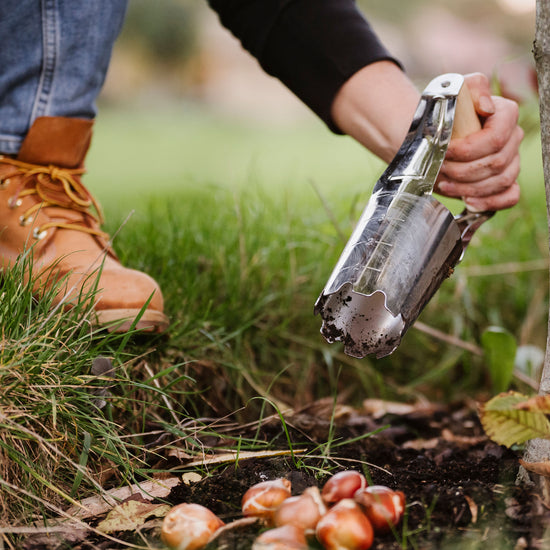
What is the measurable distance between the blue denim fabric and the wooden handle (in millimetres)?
809

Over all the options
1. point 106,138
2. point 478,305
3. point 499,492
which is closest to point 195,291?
point 499,492

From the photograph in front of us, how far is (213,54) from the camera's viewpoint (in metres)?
11.7

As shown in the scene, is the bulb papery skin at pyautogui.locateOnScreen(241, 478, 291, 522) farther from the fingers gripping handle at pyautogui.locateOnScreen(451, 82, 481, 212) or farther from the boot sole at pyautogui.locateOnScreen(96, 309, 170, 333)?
the fingers gripping handle at pyautogui.locateOnScreen(451, 82, 481, 212)

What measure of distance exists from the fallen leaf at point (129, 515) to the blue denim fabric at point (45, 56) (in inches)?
33.1

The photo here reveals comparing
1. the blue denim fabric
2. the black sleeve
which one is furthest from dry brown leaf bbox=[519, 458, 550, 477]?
the blue denim fabric

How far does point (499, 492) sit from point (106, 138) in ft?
26.2

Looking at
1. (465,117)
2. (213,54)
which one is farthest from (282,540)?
(213,54)

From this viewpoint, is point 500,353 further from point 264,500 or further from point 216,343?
point 264,500

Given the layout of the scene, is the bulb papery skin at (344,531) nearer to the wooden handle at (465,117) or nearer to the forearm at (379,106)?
the wooden handle at (465,117)

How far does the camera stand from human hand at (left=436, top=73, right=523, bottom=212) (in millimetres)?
1230

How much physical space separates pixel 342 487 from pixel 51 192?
93 cm

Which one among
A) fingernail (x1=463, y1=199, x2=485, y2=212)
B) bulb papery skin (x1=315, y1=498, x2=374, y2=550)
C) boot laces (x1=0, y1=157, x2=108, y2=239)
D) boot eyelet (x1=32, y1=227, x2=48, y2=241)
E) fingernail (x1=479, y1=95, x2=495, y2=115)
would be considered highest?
fingernail (x1=479, y1=95, x2=495, y2=115)

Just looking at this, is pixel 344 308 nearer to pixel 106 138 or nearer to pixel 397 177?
pixel 397 177

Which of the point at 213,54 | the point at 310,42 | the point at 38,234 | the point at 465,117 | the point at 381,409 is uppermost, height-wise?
the point at 213,54
